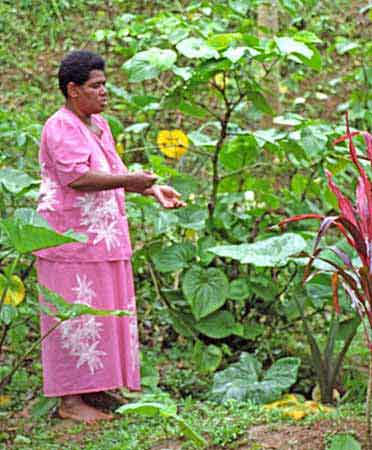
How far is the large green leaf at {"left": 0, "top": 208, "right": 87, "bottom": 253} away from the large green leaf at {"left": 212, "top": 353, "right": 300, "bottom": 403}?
1.18 meters

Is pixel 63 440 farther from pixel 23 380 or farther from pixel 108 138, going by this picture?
pixel 108 138

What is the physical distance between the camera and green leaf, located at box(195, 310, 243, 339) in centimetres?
409

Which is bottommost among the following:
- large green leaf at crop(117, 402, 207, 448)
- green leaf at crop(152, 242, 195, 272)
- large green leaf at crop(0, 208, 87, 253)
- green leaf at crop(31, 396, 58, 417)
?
green leaf at crop(31, 396, 58, 417)

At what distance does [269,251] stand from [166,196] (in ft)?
1.58

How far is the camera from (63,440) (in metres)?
3.32

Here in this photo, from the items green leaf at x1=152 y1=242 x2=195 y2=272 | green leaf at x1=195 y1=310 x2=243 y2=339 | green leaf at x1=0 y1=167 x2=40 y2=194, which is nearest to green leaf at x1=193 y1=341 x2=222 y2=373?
green leaf at x1=195 y1=310 x2=243 y2=339

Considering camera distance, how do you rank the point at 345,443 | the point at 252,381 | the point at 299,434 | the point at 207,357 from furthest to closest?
the point at 207,357
the point at 252,381
the point at 299,434
the point at 345,443

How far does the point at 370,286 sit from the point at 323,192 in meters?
1.82

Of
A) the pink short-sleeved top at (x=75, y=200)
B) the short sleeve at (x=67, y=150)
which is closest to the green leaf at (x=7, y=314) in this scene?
the pink short-sleeved top at (x=75, y=200)

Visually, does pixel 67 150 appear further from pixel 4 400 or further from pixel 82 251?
pixel 4 400

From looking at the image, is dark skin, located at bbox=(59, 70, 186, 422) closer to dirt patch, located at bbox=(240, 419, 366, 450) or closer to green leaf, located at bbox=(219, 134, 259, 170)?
green leaf, located at bbox=(219, 134, 259, 170)

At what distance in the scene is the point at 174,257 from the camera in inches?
165

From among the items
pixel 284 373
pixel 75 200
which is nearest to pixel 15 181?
pixel 75 200

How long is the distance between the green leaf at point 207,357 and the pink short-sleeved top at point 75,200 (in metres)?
0.70
